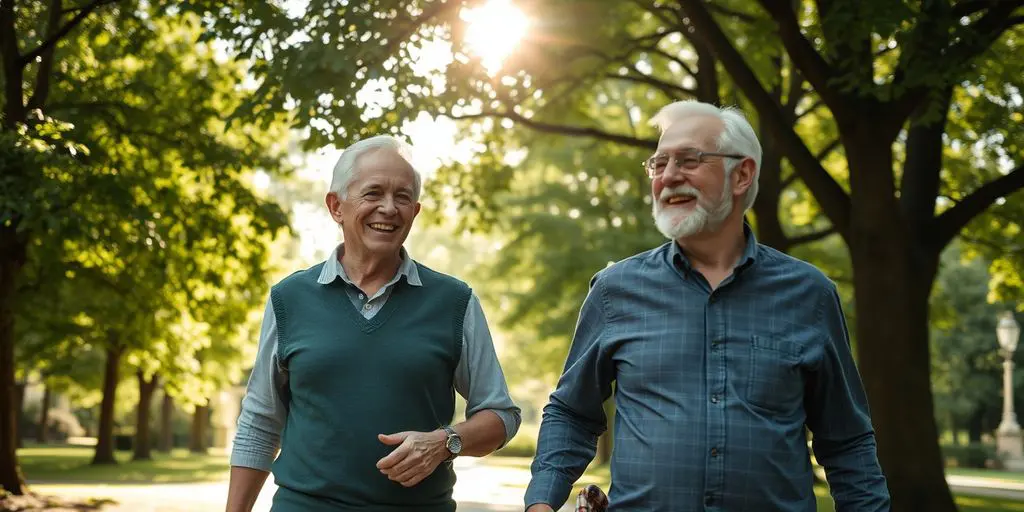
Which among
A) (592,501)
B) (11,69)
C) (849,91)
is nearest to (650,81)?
(849,91)

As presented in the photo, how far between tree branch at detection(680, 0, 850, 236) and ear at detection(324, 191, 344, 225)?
9471mm

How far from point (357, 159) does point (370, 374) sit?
72 centimetres

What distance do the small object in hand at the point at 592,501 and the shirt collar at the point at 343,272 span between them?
0.95 m

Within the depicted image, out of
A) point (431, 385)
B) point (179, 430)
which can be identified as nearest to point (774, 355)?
point (431, 385)

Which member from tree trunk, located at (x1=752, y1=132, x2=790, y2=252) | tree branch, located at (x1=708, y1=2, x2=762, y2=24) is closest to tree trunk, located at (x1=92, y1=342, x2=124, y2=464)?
tree trunk, located at (x1=752, y1=132, x2=790, y2=252)

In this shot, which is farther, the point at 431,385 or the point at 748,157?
the point at 431,385

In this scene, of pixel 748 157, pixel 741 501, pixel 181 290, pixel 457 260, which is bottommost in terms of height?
pixel 741 501

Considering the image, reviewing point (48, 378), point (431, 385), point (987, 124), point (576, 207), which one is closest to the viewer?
point (431, 385)

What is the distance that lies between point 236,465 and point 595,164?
72.2 ft

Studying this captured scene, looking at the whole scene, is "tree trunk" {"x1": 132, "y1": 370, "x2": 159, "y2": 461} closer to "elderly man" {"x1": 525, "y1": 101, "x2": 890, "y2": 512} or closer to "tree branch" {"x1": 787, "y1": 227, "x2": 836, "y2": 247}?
"tree branch" {"x1": 787, "y1": 227, "x2": 836, "y2": 247}

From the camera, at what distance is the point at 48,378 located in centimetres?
3569

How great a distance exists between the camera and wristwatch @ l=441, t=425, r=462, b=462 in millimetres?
3914

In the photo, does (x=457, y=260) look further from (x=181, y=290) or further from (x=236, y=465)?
(x=236, y=465)

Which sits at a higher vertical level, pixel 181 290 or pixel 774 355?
pixel 181 290
